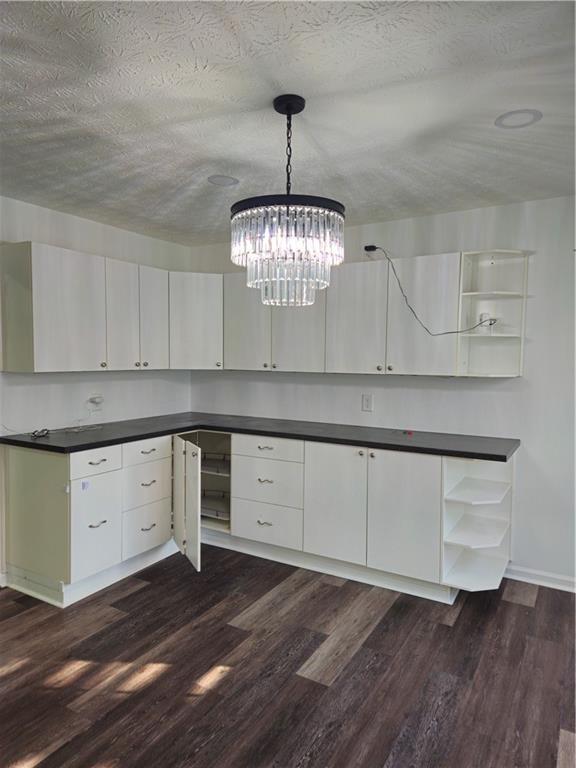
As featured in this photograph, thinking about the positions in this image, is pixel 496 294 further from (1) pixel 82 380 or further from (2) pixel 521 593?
(1) pixel 82 380

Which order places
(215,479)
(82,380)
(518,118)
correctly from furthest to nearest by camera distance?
(215,479), (82,380), (518,118)

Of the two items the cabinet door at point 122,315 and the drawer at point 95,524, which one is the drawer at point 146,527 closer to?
the drawer at point 95,524

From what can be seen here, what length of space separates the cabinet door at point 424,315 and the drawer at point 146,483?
173cm

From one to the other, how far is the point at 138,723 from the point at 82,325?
7.52 feet

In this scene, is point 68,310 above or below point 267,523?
above

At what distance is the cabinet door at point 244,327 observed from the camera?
3.91 m

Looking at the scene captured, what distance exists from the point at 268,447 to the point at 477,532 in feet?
4.80

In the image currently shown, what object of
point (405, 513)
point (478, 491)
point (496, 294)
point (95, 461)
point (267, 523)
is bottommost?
point (267, 523)

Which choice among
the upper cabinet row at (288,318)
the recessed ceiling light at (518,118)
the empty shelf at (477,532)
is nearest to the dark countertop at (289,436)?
the upper cabinet row at (288,318)

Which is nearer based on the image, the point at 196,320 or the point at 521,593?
the point at 521,593

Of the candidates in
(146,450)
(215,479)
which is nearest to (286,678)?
(146,450)

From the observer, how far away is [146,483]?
11.2 ft

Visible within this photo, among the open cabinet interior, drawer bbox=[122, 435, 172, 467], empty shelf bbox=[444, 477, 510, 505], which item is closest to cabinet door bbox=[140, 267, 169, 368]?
drawer bbox=[122, 435, 172, 467]

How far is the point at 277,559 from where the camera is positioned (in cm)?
365
